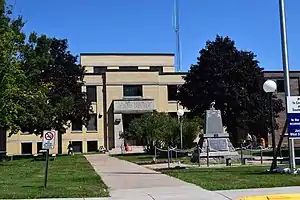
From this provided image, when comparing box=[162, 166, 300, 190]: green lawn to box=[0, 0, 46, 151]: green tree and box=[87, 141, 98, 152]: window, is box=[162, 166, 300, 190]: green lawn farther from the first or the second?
box=[87, 141, 98, 152]: window

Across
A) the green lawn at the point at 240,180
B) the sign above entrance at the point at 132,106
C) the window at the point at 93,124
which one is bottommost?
the green lawn at the point at 240,180

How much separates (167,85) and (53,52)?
68.6ft

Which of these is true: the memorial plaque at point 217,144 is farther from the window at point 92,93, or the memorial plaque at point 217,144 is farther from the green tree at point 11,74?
the window at point 92,93

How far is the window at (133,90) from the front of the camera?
65812 mm

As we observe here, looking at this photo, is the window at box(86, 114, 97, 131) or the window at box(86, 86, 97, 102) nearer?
the window at box(86, 114, 97, 131)

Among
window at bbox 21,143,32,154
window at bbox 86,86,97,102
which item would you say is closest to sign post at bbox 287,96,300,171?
window at bbox 86,86,97,102

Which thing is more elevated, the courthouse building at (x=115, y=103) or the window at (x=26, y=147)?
the courthouse building at (x=115, y=103)

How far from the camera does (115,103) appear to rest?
63.4 metres

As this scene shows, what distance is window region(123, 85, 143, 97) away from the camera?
65.8 metres

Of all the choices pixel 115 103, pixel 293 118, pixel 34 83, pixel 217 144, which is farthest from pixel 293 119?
pixel 115 103

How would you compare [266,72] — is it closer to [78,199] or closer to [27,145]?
[27,145]

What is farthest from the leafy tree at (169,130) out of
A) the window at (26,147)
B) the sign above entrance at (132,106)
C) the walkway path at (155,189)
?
the window at (26,147)

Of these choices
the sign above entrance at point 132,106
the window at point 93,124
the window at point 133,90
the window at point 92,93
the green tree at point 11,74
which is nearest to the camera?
the green tree at point 11,74

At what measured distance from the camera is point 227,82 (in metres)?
51.6
